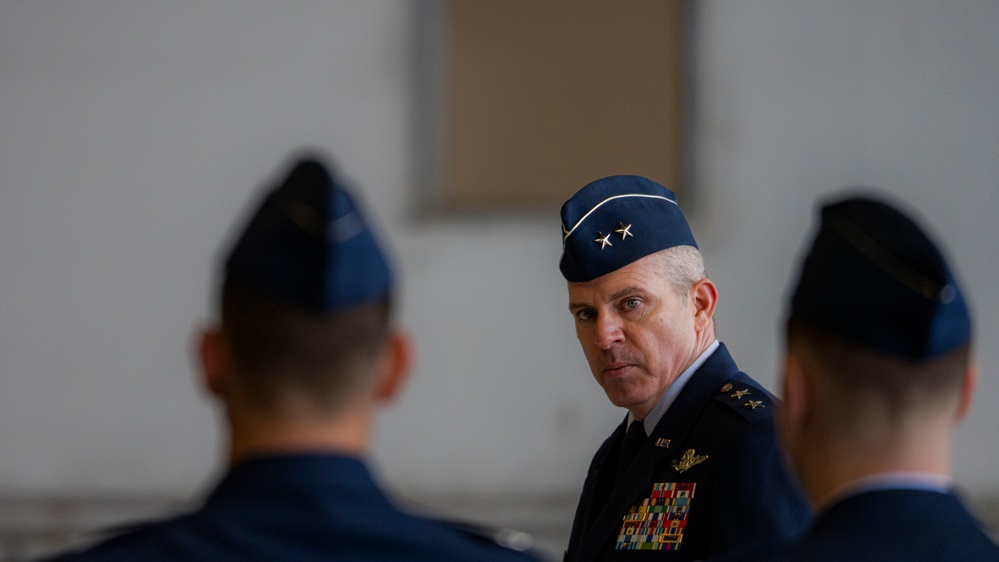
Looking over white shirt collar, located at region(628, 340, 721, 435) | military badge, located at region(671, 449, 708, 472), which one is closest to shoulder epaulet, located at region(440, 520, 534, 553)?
military badge, located at region(671, 449, 708, 472)

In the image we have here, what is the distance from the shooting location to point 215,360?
1159 mm

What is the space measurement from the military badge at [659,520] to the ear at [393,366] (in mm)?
685

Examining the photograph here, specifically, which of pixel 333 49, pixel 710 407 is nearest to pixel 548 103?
pixel 333 49

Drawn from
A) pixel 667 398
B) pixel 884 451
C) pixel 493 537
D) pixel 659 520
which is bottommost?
pixel 659 520

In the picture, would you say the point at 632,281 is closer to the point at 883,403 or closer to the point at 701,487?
the point at 701,487

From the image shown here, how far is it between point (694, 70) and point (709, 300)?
2779 mm

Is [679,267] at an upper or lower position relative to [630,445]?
upper

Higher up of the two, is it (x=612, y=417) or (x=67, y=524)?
(x=612, y=417)

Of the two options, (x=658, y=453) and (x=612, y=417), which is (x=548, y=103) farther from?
(x=658, y=453)

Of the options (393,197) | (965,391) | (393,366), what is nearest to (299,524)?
(393,366)

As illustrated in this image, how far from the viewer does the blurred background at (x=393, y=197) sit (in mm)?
4605

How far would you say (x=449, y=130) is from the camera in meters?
4.68

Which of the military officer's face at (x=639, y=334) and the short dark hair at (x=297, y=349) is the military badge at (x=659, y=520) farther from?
the short dark hair at (x=297, y=349)

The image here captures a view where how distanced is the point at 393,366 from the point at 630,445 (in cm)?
90
